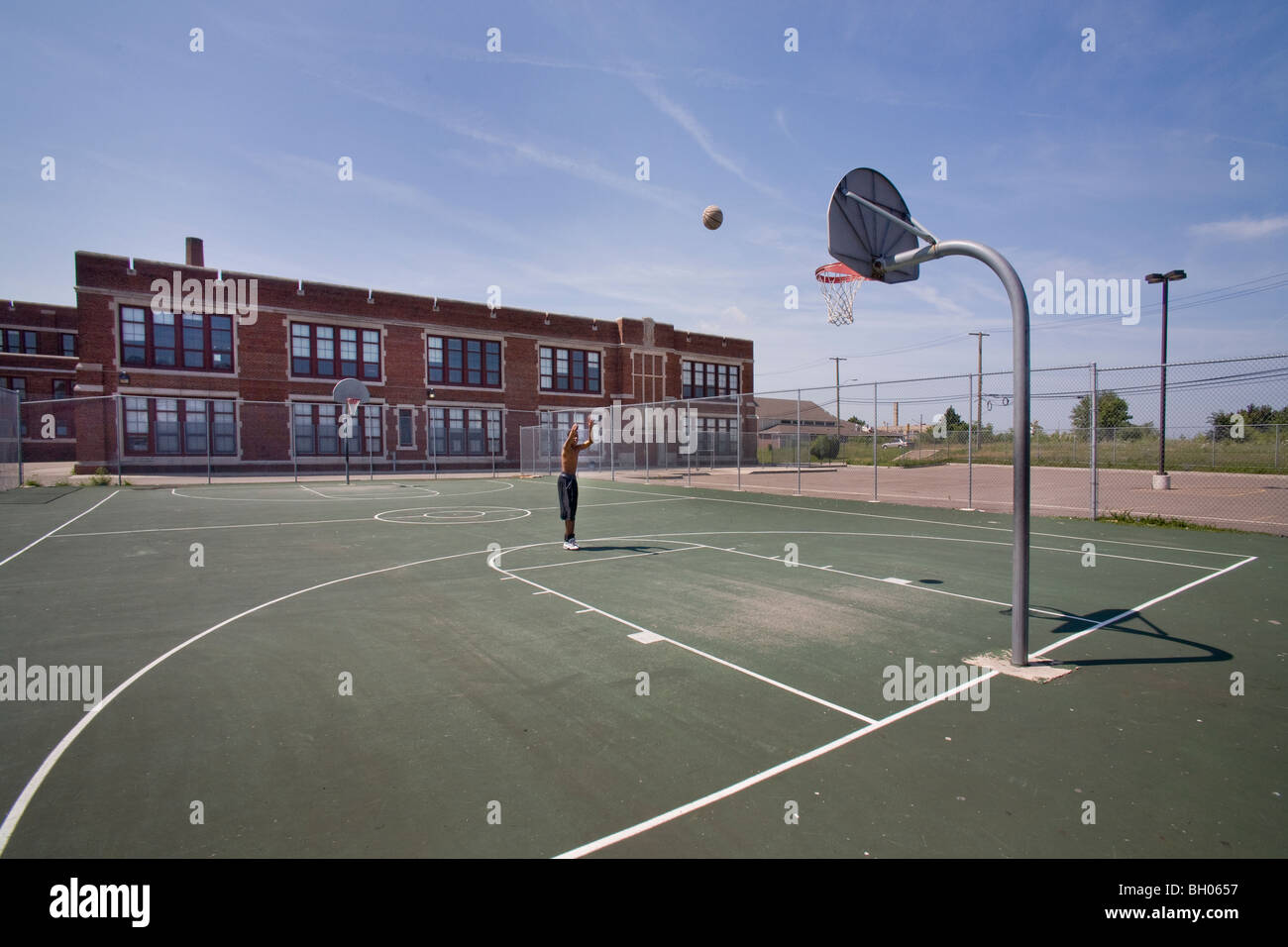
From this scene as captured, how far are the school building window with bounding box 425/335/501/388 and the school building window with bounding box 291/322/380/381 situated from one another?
133 inches

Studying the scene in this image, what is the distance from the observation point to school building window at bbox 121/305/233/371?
32688 mm

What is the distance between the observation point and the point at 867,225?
6430 millimetres

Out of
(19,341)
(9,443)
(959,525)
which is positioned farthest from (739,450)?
(19,341)

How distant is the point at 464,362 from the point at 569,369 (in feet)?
25.4

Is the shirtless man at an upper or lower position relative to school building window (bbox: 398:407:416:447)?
lower

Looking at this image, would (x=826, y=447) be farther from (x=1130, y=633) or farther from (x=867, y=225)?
(x=867, y=225)

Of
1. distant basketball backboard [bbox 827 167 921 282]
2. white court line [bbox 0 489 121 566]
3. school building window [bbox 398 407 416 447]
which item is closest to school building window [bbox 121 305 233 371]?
school building window [bbox 398 407 416 447]

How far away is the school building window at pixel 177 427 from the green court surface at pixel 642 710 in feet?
84.9

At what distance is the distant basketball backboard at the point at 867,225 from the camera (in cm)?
621

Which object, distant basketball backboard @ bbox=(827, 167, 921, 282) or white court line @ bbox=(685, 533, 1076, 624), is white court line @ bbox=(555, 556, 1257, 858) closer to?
white court line @ bbox=(685, 533, 1076, 624)

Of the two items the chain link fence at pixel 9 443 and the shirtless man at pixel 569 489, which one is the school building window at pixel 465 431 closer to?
the chain link fence at pixel 9 443

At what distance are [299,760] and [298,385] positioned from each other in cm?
3778

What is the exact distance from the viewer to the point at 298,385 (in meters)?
36.7
